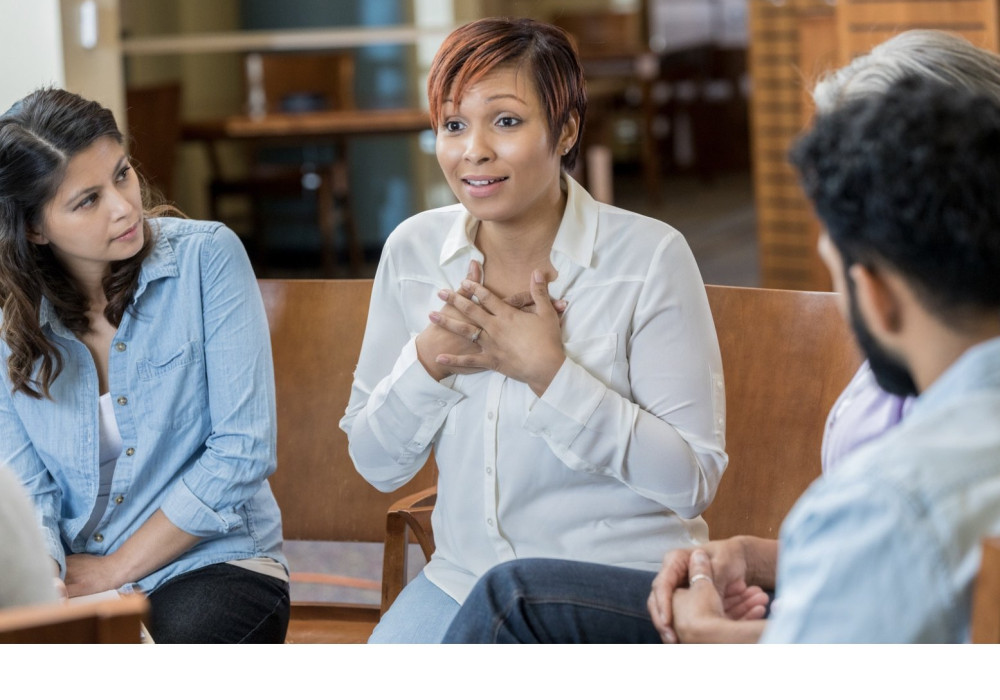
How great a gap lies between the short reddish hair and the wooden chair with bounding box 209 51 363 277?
14.4 ft

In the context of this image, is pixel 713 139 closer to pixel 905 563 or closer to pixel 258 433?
pixel 258 433

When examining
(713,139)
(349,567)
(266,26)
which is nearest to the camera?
(349,567)

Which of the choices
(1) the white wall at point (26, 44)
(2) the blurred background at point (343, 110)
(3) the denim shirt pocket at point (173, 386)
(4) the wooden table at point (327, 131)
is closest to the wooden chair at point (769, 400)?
(3) the denim shirt pocket at point (173, 386)

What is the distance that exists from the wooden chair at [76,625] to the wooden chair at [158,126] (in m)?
4.75

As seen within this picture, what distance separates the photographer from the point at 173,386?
1821mm

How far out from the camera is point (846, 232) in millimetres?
954

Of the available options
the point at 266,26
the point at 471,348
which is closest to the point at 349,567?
the point at 471,348

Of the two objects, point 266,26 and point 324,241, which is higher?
point 266,26

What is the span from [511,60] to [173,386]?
71 centimetres

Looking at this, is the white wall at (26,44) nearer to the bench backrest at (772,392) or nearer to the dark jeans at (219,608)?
the dark jeans at (219,608)

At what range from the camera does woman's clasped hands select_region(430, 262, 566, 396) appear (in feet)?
5.15

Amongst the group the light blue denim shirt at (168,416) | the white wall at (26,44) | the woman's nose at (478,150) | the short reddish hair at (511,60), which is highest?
A: the white wall at (26,44)

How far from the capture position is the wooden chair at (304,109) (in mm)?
6105
